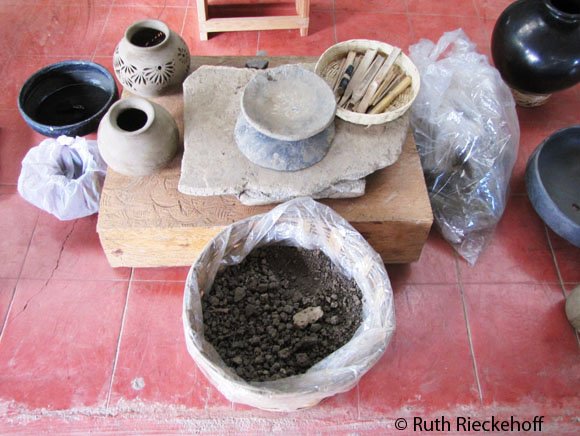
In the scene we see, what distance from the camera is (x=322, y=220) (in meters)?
1.60

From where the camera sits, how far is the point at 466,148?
6.64ft

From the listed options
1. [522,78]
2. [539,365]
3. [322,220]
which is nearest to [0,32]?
[322,220]

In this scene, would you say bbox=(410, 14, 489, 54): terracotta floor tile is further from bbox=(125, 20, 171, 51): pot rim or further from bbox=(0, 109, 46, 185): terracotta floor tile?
bbox=(0, 109, 46, 185): terracotta floor tile

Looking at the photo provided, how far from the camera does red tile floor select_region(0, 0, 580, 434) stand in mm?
1671

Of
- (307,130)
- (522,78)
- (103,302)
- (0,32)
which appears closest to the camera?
(307,130)

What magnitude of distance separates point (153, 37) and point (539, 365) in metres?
1.94

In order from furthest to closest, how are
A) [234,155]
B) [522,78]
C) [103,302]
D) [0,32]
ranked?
[0,32] < [522,78] < [103,302] < [234,155]

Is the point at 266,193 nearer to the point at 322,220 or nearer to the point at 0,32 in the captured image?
the point at 322,220

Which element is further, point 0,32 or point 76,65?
point 0,32

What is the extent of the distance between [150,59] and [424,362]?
1.51 m

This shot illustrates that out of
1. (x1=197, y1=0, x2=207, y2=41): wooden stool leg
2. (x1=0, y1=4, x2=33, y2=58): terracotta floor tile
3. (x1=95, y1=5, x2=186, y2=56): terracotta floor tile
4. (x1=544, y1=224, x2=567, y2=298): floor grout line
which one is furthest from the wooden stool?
(x1=544, y1=224, x2=567, y2=298): floor grout line

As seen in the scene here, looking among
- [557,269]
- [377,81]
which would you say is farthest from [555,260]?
[377,81]

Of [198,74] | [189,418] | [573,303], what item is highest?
[198,74]

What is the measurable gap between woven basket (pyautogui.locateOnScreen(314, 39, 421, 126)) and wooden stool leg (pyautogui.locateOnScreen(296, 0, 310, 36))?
0.77 metres
